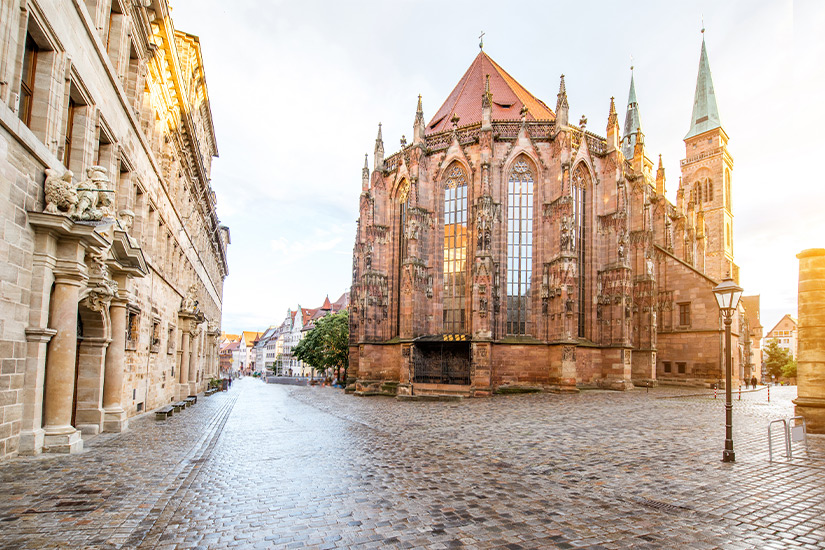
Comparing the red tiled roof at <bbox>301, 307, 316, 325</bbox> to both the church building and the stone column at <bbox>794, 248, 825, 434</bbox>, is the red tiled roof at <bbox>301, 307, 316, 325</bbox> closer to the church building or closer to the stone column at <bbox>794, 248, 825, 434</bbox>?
the church building

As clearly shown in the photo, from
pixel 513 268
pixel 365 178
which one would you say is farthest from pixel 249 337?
pixel 513 268

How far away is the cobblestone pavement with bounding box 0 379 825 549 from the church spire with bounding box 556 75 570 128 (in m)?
20.5

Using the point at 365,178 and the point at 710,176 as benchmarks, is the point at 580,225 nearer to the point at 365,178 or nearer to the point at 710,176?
the point at 365,178

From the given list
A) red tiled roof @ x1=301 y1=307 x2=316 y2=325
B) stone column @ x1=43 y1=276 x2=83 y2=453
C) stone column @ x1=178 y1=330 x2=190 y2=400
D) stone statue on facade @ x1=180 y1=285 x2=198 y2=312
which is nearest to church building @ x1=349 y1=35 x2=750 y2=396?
stone column @ x1=178 y1=330 x2=190 y2=400

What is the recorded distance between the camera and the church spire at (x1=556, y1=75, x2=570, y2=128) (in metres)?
29.0

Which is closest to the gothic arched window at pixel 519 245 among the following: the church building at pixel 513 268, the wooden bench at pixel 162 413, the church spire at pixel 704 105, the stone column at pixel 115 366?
the church building at pixel 513 268

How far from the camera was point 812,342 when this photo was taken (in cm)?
1301

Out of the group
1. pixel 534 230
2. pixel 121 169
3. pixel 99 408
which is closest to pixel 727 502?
pixel 99 408

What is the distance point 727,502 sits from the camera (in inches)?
259

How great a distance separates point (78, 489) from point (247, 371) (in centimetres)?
16875

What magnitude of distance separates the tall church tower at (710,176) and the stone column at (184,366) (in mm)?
53434

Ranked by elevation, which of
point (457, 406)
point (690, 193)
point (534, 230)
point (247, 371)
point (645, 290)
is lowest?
point (247, 371)

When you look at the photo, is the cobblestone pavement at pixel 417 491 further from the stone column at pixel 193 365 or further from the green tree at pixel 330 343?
the green tree at pixel 330 343

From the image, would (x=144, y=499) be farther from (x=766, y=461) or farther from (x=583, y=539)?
(x=766, y=461)
